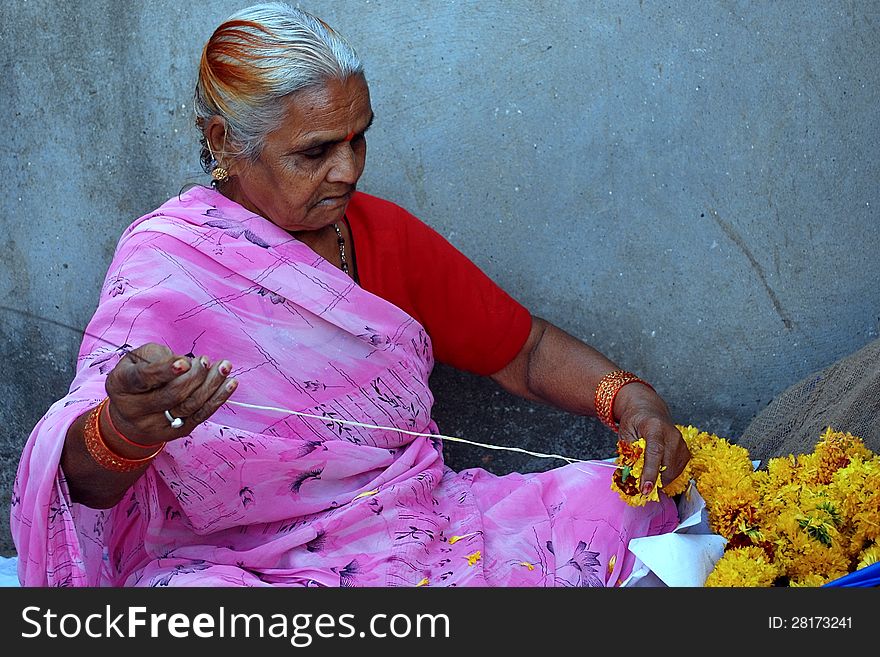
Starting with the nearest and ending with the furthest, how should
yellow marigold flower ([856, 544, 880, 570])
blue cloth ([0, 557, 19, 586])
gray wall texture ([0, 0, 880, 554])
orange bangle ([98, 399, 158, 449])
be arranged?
orange bangle ([98, 399, 158, 449]) < yellow marigold flower ([856, 544, 880, 570]) < blue cloth ([0, 557, 19, 586]) < gray wall texture ([0, 0, 880, 554])

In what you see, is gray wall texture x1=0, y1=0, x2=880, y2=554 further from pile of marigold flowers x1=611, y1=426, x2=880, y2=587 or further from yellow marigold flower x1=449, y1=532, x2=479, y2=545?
yellow marigold flower x1=449, y1=532, x2=479, y2=545

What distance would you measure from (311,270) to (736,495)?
1.05 metres

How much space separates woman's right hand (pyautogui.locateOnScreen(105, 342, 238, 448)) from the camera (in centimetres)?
165

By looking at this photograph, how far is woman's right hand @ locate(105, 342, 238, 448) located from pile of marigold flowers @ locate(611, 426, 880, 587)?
968 millimetres

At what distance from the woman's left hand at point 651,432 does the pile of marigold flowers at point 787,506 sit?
0.03 m

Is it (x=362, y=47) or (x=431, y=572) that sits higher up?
(x=362, y=47)

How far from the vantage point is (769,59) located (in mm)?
2898

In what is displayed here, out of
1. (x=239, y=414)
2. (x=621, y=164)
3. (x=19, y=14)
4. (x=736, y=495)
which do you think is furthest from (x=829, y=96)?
(x=19, y=14)

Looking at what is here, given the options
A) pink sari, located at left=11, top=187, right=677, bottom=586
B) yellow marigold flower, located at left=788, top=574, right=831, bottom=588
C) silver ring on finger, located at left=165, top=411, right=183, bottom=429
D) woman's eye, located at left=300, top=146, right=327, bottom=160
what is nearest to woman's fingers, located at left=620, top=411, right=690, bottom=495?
pink sari, located at left=11, top=187, right=677, bottom=586

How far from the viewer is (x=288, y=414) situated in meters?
2.22

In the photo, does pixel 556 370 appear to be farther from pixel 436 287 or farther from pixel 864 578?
pixel 864 578

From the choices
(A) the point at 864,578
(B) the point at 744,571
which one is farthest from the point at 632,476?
(A) the point at 864,578
